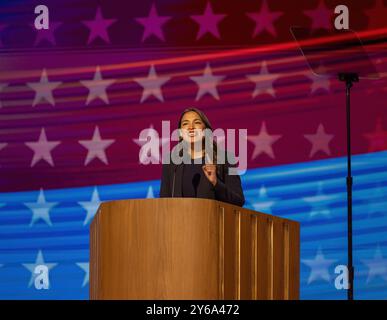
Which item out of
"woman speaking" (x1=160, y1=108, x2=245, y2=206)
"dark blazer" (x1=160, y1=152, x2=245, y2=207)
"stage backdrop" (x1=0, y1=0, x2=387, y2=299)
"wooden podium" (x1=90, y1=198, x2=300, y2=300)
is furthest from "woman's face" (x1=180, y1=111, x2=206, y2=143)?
"stage backdrop" (x1=0, y1=0, x2=387, y2=299)

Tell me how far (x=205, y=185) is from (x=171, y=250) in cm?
119

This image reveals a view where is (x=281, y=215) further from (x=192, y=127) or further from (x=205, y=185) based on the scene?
(x=192, y=127)

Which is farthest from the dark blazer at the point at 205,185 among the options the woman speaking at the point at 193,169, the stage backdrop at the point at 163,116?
the stage backdrop at the point at 163,116

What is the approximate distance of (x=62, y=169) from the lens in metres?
6.68

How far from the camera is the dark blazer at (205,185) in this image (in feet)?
16.6

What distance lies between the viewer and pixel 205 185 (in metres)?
5.27

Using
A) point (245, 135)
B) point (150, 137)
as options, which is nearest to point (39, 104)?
point (150, 137)

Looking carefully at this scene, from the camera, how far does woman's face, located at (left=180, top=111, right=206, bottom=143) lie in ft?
17.3

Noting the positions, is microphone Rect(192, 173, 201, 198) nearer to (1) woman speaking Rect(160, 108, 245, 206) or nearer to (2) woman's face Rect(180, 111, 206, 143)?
(1) woman speaking Rect(160, 108, 245, 206)

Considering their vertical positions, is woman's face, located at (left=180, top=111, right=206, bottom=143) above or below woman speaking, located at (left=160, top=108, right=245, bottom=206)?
above

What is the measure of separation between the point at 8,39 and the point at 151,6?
3.26 feet
